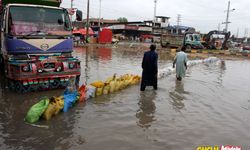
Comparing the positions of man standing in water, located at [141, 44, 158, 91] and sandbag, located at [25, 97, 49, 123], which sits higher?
man standing in water, located at [141, 44, 158, 91]

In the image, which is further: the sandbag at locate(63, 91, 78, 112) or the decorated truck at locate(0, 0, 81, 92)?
the decorated truck at locate(0, 0, 81, 92)

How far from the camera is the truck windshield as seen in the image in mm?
8672

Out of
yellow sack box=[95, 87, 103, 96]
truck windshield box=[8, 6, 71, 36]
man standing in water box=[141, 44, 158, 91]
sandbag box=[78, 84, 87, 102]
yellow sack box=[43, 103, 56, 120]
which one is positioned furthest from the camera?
man standing in water box=[141, 44, 158, 91]

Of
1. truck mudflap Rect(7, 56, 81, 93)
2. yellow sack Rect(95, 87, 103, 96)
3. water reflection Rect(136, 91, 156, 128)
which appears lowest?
water reflection Rect(136, 91, 156, 128)

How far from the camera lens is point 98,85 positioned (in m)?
8.55

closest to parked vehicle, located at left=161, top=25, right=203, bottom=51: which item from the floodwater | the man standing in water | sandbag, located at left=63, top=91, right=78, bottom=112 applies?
the floodwater

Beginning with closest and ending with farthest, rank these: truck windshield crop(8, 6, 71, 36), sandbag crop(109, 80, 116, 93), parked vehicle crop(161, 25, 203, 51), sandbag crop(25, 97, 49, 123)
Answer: sandbag crop(25, 97, 49, 123), truck windshield crop(8, 6, 71, 36), sandbag crop(109, 80, 116, 93), parked vehicle crop(161, 25, 203, 51)

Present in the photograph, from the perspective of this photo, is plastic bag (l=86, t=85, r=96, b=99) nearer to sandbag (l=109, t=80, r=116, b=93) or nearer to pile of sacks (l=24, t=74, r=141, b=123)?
pile of sacks (l=24, t=74, r=141, b=123)

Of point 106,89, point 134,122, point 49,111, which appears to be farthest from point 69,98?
point 106,89

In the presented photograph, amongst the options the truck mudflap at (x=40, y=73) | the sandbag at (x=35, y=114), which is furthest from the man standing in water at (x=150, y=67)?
the sandbag at (x=35, y=114)

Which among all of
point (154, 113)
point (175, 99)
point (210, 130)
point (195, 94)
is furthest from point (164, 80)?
point (210, 130)

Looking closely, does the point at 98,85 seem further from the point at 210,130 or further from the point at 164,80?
the point at 164,80

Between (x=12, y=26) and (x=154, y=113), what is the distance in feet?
16.2

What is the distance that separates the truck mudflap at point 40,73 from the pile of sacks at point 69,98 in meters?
0.41
